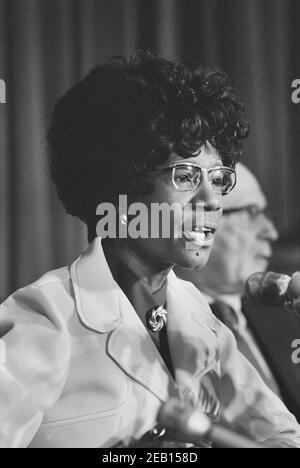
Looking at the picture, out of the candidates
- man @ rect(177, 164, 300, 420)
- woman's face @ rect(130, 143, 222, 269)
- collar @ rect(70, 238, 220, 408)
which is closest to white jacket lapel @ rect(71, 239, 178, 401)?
collar @ rect(70, 238, 220, 408)

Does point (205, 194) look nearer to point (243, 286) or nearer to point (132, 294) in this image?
point (132, 294)

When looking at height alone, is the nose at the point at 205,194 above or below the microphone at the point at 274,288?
above

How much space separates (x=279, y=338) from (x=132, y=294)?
1.63ft

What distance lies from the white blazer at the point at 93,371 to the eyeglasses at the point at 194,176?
21cm

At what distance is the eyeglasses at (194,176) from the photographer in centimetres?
132

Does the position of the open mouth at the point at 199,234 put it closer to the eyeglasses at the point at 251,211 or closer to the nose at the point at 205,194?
the nose at the point at 205,194

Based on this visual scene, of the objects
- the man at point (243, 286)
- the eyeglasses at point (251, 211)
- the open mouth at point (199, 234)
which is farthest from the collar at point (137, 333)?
the eyeglasses at point (251, 211)

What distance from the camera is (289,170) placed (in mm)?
1656

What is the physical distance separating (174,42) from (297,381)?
0.88 meters

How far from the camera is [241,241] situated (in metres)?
1.69

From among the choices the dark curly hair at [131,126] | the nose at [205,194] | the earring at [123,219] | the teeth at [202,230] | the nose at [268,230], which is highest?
the dark curly hair at [131,126]

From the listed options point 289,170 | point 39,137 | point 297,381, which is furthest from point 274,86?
point 297,381

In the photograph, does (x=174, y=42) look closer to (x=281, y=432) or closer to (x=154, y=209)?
(x=154, y=209)

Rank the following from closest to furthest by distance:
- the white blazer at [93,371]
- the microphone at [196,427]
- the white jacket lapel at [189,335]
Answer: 1. the microphone at [196,427]
2. the white blazer at [93,371]
3. the white jacket lapel at [189,335]
